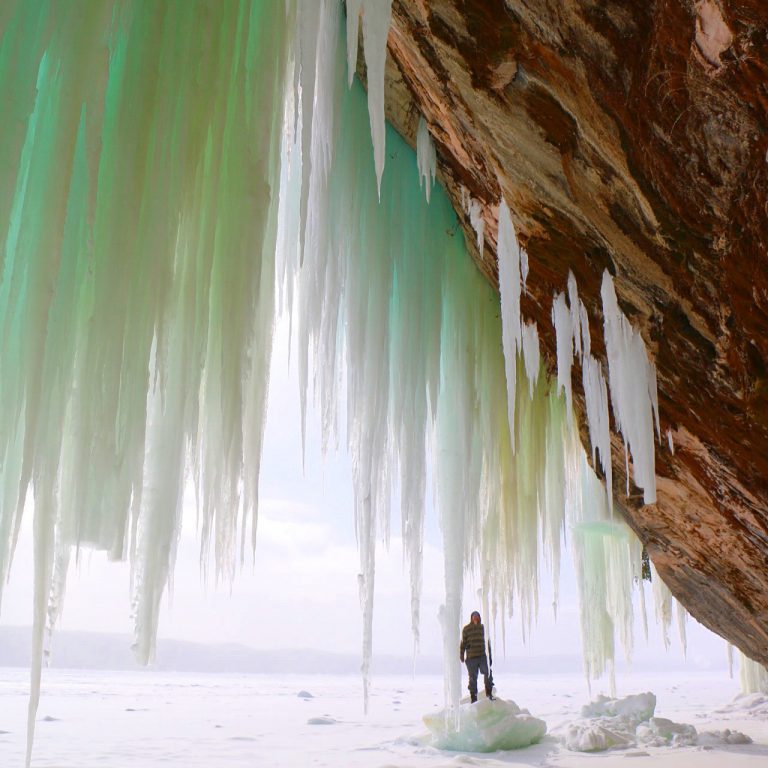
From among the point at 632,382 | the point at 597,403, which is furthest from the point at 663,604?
the point at 632,382

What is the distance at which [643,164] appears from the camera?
2189mm

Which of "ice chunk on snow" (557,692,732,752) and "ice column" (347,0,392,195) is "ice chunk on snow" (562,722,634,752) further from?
"ice column" (347,0,392,195)

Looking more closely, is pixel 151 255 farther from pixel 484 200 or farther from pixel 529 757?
pixel 529 757

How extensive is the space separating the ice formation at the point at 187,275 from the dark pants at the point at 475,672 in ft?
11.5

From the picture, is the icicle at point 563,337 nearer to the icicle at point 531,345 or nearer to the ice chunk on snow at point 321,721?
the icicle at point 531,345

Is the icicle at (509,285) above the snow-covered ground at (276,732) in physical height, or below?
above

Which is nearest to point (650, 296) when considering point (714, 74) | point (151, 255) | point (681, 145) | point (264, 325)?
point (681, 145)

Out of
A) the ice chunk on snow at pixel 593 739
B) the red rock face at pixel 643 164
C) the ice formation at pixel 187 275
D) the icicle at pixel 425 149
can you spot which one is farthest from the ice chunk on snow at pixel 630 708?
the icicle at pixel 425 149

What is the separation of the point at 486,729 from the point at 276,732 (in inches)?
93.7

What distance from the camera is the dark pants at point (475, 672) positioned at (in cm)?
598

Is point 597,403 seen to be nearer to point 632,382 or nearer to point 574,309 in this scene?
point 632,382

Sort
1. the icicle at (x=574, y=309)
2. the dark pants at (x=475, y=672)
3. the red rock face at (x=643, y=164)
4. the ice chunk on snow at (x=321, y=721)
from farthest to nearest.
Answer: the ice chunk on snow at (x=321, y=721) < the dark pants at (x=475, y=672) < the icicle at (x=574, y=309) < the red rock face at (x=643, y=164)

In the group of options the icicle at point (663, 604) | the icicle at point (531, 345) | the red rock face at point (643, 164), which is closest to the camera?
the red rock face at point (643, 164)

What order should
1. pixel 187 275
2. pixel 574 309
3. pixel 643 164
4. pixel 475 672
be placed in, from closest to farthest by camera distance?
pixel 187 275 → pixel 643 164 → pixel 574 309 → pixel 475 672
